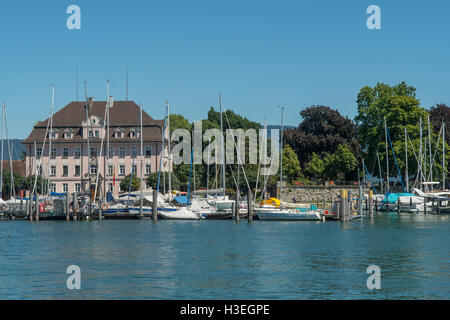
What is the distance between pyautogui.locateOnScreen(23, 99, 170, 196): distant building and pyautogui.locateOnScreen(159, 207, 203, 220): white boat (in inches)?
1391

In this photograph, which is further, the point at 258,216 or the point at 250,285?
the point at 258,216

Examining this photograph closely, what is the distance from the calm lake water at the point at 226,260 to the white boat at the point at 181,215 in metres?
8.60

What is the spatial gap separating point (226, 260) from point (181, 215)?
32808 millimetres

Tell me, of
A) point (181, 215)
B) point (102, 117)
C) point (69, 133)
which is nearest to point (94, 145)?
point (69, 133)

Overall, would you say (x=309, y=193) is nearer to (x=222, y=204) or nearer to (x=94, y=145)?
(x=222, y=204)

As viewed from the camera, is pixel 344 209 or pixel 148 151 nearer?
pixel 344 209

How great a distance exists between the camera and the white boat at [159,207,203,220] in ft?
236

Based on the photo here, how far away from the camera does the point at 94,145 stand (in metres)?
111

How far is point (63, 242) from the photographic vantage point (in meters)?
49.7

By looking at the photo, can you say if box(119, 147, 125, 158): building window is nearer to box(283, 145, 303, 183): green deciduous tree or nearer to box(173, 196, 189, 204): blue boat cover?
box(283, 145, 303, 183): green deciduous tree

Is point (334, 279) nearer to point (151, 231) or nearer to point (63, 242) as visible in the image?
point (63, 242)

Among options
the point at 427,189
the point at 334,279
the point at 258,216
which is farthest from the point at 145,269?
the point at 427,189

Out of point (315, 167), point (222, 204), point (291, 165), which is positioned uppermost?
point (291, 165)

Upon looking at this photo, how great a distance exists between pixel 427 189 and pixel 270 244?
149ft
